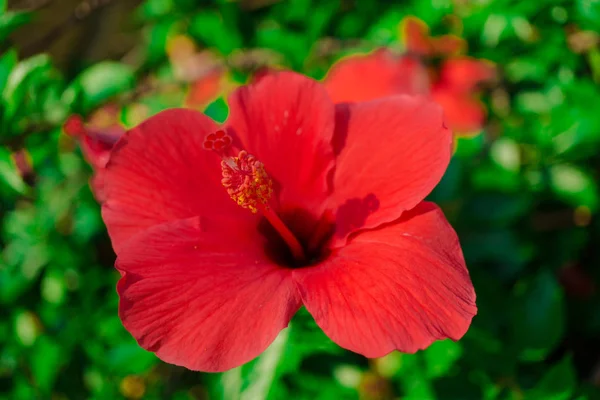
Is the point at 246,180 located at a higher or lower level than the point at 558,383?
A: higher

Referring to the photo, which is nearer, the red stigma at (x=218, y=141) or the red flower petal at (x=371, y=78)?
the red stigma at (x=218, y=141)

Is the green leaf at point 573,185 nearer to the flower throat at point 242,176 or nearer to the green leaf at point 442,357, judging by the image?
the green leaf at point 442,357

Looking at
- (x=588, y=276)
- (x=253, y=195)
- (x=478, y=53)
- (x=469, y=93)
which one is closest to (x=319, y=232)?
(x=253, y=195)

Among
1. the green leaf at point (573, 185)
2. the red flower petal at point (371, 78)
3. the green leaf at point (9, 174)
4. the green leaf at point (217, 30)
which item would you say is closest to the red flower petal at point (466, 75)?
the red flower petal at point (371, 78)

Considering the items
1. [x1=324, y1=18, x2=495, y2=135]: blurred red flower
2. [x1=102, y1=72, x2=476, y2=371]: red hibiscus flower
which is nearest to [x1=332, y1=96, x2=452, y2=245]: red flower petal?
[x1=102, y1=72, x2=476, y2=371]: red hibiscus flower

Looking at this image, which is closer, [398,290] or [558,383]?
[398,290]

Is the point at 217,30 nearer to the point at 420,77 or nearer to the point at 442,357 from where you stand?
the point at 420,77

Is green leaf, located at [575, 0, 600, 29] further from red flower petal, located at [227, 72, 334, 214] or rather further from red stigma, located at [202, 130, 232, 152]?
red stigma, located at [202, 130, 232, 152]

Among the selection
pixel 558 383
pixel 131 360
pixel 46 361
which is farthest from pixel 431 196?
pixel 46 361
